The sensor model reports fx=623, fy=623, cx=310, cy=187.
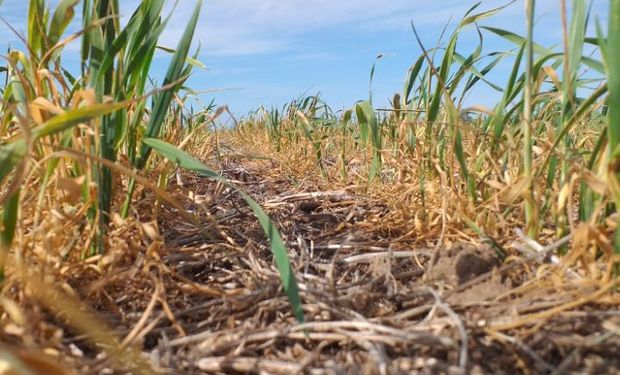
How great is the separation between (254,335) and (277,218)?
2.26ft

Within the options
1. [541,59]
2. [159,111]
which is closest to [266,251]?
[159,111]

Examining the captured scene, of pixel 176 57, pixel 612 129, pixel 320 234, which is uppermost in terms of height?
pixel 176 57

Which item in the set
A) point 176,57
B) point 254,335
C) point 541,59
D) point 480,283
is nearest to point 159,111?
point 176,57

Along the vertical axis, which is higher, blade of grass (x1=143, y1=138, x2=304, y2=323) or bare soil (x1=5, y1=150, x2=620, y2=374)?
blade of grass (x1=143, y1=138, x2=304, y2=323)

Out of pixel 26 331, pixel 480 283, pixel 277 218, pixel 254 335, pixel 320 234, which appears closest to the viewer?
pixel 26 331

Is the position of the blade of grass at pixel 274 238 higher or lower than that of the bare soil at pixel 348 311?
higher

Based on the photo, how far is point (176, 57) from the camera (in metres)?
1.06

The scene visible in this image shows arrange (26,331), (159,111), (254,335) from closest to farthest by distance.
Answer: (26,331)
(254,335)
(159,111)

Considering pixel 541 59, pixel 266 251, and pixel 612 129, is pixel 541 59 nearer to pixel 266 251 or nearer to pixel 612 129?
pixel 612 129

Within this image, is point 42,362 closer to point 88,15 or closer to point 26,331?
point 26,331

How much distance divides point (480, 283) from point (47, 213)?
2.31 ft

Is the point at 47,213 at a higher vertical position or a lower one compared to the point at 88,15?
lower

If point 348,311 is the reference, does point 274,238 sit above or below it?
above

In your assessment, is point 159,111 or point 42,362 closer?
point 42,362
